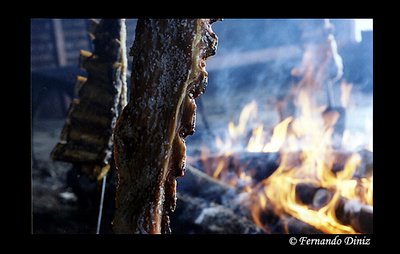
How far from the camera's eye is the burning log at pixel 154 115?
1904 millimetres

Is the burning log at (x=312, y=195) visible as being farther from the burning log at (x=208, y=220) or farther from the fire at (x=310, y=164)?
the burning log at (x=208, y=220)

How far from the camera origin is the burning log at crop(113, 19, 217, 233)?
6.25ft

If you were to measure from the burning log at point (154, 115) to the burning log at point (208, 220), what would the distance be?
5.86 ft

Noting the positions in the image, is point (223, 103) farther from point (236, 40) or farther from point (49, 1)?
point (49, 1)

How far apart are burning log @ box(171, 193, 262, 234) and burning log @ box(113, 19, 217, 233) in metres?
1.79

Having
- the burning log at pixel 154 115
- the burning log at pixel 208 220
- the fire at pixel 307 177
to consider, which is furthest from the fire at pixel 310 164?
the burning log at pixel 154 115

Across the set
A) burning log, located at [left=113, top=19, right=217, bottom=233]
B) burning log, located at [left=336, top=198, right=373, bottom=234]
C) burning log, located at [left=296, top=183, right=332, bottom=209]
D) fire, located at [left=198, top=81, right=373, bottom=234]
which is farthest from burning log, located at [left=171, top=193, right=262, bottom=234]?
burning log, located at [left=113, top=19, right=217, bottom=233]

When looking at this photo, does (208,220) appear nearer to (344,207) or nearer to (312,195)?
(312,195)

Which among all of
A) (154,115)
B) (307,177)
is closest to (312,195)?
(307,177)

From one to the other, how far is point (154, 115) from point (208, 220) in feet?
6.80

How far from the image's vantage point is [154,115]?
191 cm

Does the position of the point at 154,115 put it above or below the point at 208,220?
above

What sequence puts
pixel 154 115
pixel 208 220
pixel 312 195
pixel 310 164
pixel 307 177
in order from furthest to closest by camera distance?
pixel 310 164, pixel 307 177, pixel 312 195, pixel 208 220, pixel 154 115

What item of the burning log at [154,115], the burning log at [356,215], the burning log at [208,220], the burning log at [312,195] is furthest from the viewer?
the burning log at [312,195]
